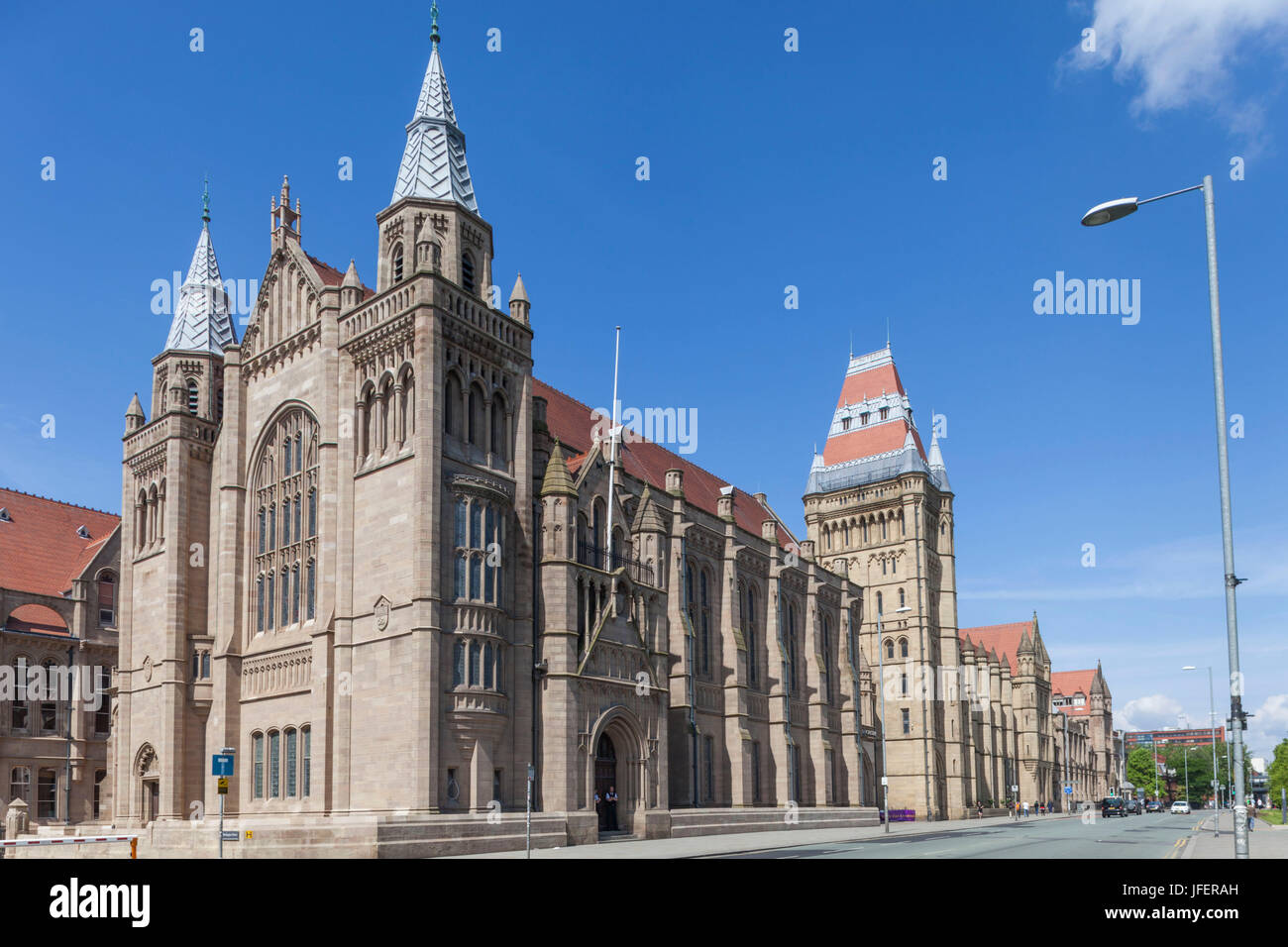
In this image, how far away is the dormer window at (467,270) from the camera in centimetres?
4181

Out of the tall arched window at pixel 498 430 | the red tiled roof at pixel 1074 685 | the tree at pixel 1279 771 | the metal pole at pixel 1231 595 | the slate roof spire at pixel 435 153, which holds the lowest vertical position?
the tree at pixel 1279 771

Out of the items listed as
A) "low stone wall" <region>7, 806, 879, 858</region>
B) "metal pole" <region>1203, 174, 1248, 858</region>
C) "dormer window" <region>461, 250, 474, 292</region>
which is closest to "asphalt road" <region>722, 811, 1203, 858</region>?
"low stone wall" <region>7, 806, 879, 858</region>

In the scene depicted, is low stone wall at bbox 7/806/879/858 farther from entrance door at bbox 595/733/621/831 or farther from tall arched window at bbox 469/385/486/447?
tall arched window at bbox 469/385/486/447

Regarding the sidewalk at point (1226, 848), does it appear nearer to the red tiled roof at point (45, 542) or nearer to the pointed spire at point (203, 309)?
the pointed spire at point (203, 309)

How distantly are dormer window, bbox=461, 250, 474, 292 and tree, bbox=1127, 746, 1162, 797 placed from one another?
156466 mm

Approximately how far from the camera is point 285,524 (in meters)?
43.2

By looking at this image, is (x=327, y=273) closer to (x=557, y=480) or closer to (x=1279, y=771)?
(x=557, y=480)

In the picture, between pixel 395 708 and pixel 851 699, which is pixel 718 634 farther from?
pixel 395 708

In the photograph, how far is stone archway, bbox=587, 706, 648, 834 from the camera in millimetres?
42375

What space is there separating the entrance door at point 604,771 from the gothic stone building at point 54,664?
75.0ft

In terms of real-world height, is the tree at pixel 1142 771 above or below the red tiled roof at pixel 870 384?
below

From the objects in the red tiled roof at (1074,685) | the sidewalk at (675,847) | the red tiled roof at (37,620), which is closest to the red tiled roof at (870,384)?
the sidewalk at (675,847)

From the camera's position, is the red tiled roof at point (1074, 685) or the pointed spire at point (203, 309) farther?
the red tiled roof at point (1074, 685)
